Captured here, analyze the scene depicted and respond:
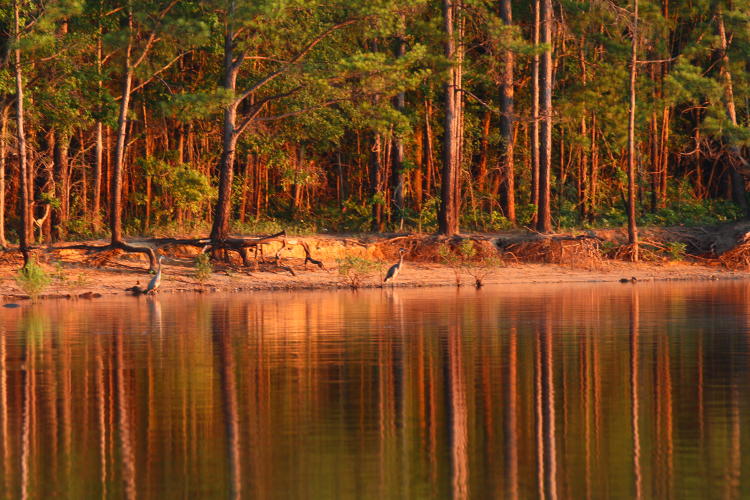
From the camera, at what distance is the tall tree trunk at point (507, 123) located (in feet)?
155

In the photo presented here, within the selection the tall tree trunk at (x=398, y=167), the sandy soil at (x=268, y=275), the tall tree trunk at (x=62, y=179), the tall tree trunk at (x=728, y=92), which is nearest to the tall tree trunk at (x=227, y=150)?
the sandy soil at (x=268, y=275)

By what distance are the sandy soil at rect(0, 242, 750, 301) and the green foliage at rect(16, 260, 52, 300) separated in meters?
0.74

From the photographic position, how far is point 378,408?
13336mm

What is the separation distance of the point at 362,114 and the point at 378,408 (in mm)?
28761

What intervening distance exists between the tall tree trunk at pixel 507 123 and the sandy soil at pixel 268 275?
5.31 metres

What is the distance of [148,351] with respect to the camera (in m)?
19.5

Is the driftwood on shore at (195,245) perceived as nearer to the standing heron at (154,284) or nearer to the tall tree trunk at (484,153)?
the standing heron at (154,284)

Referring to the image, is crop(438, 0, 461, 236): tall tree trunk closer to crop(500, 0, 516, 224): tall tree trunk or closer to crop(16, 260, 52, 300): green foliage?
crop(500, 0, 516, 224): tall tree trunk

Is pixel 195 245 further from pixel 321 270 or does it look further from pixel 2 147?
pixel 2 147

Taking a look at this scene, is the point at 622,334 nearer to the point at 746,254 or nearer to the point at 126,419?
the point at 126,419

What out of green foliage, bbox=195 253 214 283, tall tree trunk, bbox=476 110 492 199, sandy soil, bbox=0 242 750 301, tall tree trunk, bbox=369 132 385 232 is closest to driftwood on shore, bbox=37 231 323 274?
sandy soil, bbox=0 242 750 301

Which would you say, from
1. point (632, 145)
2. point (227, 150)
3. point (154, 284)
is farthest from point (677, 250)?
point (154, 284)

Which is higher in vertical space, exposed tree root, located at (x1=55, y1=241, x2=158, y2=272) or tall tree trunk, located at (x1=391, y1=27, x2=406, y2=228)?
tall tree trunk, located at (x1=391, y1=27, x2=406, y2=228)

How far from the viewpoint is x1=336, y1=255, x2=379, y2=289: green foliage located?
39.2 m
